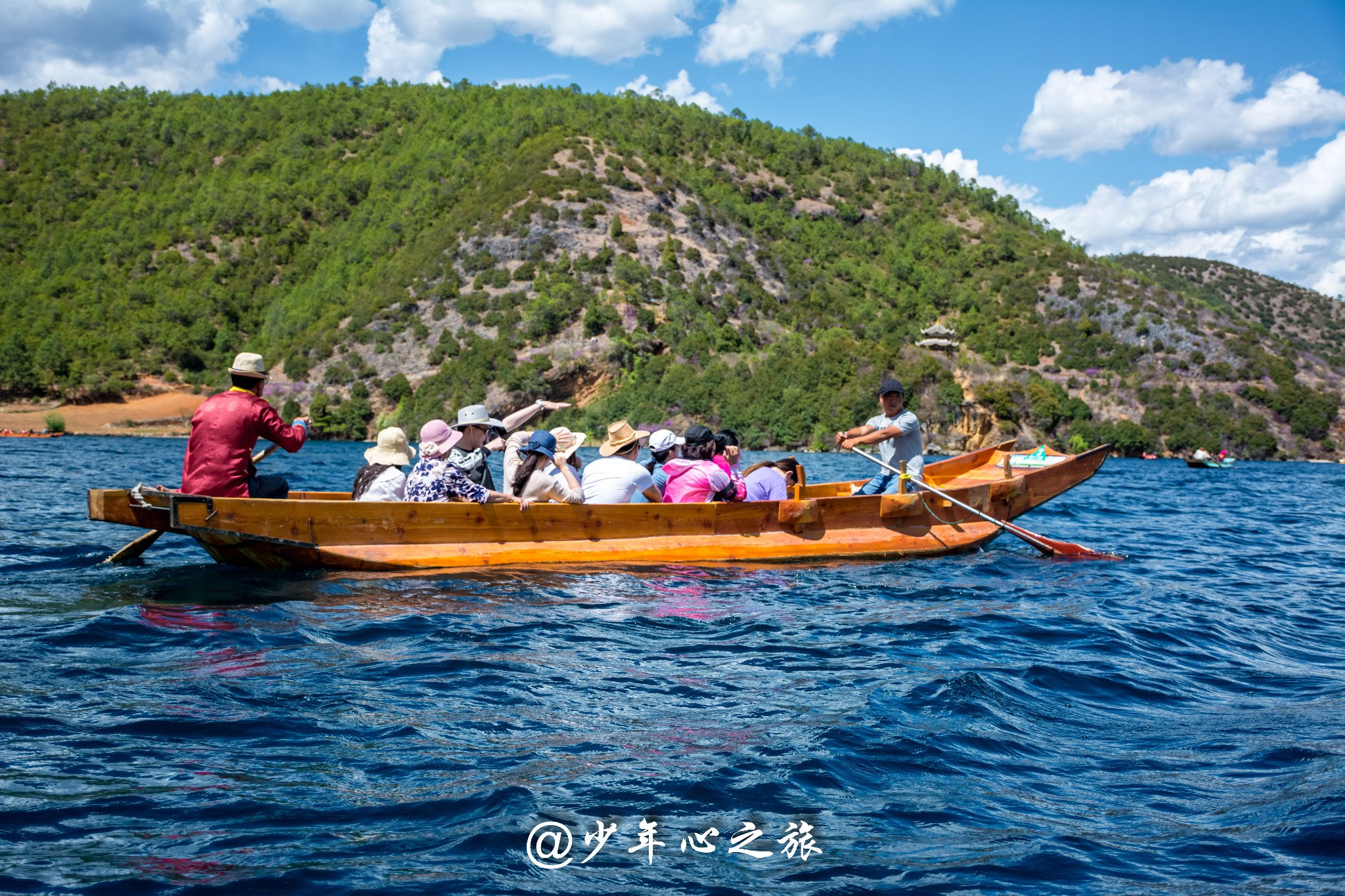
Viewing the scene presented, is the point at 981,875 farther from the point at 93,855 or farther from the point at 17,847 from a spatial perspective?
the point at 17,847

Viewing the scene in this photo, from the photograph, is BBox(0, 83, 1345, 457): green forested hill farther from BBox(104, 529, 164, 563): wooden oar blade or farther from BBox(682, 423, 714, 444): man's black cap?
BBox(104, 529, 164, 563): wooden oar blade

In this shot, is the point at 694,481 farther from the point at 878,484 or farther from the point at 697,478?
the point at 878,484

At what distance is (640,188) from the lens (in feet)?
295

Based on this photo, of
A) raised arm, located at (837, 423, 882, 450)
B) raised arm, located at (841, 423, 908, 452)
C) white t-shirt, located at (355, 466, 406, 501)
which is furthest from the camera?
raised arm, located at (837, 423, 882, 450)

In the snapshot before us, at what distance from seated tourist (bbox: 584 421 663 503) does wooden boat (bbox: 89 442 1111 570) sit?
32 centimetres

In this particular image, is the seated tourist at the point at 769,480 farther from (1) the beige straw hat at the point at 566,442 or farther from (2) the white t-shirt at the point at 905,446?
(1) the beige straw hat at the point at 566,442

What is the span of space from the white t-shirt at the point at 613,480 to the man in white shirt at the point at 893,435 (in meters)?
2.56

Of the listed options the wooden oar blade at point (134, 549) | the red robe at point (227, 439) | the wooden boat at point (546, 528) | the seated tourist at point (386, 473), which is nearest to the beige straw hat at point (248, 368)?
the red robe at point (227, 439)

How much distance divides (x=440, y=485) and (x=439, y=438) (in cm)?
104

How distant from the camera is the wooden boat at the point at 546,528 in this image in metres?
8.49

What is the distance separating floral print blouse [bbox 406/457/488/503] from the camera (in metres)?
9.52

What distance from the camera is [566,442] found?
419 inches

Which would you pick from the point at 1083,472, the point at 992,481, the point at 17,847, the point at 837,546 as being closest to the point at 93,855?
the point at 17,847

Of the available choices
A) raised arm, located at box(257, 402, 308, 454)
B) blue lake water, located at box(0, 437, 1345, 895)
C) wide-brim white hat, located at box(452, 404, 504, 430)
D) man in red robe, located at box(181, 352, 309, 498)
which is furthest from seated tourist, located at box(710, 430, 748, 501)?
man in red robe, located at box(181, 352, 309, 498)
